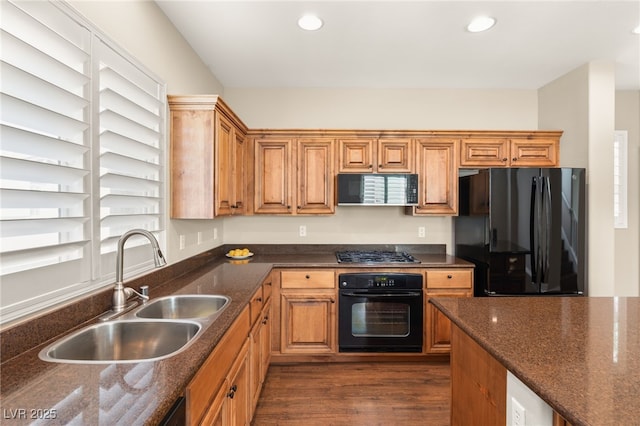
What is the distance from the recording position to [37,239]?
1225mm

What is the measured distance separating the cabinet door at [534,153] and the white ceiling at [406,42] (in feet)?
2.16

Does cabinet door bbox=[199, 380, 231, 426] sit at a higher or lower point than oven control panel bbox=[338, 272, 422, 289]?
lower

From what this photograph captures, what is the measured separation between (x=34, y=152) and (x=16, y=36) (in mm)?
391

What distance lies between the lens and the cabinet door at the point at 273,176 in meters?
3.24

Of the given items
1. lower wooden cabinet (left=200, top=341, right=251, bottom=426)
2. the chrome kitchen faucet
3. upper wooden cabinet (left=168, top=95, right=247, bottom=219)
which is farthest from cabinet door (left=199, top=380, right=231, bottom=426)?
upper wooden cabinet (left=168, top=95, right=247, bottom=219)

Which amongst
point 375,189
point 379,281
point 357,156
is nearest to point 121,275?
point 379,281

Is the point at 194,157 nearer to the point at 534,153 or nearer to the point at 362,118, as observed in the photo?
the point at 362,118

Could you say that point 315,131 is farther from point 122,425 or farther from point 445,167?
point 122,425

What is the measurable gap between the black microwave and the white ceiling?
→ 1014mm

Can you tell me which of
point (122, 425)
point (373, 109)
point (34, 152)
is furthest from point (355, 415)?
point (373, 109)

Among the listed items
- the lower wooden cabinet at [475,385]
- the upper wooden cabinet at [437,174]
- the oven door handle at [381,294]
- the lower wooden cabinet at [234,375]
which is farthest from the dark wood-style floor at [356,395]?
the upper wooden cabinet at [437,174]

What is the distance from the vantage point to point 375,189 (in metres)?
3.11

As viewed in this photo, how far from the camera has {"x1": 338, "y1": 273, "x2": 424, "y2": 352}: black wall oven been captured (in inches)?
115

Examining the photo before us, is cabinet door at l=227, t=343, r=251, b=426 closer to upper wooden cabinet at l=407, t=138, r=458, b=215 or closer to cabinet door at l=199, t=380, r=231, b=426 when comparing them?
cabinet door at l=199, t=380, r=231, b=426
